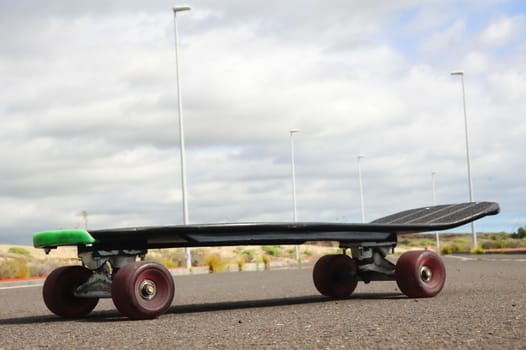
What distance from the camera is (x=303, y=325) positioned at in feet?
27.1

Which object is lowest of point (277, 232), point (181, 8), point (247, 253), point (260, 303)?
point (260, 303)

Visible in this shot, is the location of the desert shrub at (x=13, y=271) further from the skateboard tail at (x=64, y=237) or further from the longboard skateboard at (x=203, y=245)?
the skateboard tail at (x=64, y=237)

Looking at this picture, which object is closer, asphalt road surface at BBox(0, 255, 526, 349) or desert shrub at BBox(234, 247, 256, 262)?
asphalt road surface at BBox(0, 255, 526, 349)

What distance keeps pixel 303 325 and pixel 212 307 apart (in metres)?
3.75

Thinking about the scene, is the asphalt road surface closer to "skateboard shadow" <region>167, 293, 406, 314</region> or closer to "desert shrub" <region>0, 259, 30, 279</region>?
"skateboard shadow" <region>167, 293, 406, 314</region>

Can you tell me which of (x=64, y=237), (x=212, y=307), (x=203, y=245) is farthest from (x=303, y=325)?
(x=212, y=307)

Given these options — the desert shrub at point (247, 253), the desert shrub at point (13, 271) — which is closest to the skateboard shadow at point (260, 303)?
the desert shrub at point (13, 271)

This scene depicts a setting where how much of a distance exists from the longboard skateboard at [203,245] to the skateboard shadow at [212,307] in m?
0.27

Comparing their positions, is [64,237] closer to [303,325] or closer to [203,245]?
[203,245]

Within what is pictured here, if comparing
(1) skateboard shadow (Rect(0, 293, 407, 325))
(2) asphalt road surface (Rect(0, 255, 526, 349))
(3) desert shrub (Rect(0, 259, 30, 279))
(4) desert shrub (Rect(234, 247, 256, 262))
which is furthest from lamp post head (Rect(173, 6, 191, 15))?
(2) asphalt road surface (Rect(0, 255, 526, 349))

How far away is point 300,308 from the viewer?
10664mm


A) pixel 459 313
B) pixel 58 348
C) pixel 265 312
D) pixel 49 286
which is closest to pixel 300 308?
pixel 265 312

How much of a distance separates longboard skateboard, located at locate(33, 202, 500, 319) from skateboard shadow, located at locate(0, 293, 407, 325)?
0.27 metres

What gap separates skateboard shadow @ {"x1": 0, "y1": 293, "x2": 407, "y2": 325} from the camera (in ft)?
34.6
